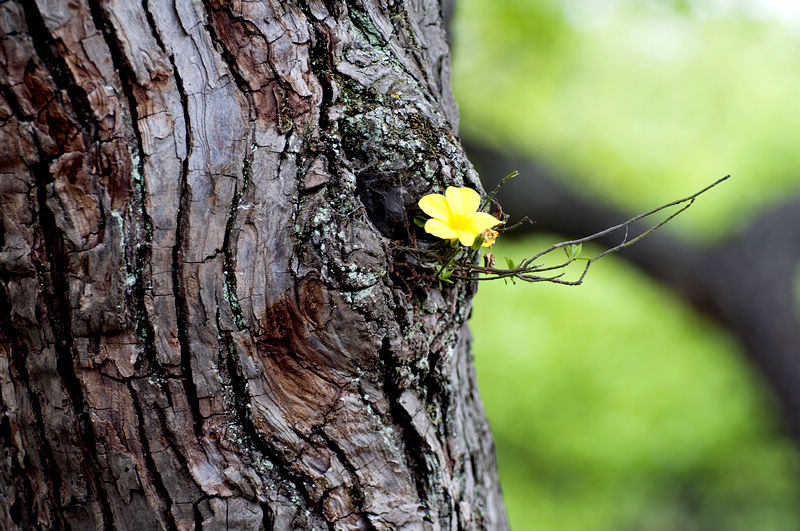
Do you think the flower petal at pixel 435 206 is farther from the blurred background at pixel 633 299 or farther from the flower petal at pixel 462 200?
the blurred background at pixel 633 299

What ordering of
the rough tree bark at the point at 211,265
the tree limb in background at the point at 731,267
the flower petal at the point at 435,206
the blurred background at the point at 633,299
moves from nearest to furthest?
the rough tree bark at the point at 211,265 → the flower petal at the point at 435,206 → the tree limb in background at the point at 731,267 → the blurred background at the point at 633,299

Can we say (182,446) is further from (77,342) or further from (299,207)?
(299,207)

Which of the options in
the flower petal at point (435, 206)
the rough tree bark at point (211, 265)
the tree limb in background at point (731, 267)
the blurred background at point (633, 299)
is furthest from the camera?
the blurred background at point (633, 299)

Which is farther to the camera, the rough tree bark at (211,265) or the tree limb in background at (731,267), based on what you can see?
the tree limb in background at (731,267)

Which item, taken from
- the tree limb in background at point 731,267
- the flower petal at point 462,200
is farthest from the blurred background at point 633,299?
the flower petal at point 462,200

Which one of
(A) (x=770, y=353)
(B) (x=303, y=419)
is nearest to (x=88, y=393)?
(B) (x=303, y=419)

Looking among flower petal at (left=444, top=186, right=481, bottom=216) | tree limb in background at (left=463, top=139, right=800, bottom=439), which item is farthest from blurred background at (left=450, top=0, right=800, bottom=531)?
flower petal at (left=444, top=186, right=481, bottom=216)

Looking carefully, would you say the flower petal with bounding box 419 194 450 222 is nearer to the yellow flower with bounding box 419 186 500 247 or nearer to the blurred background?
the yellow flower with bounding box 419 186 500 247
